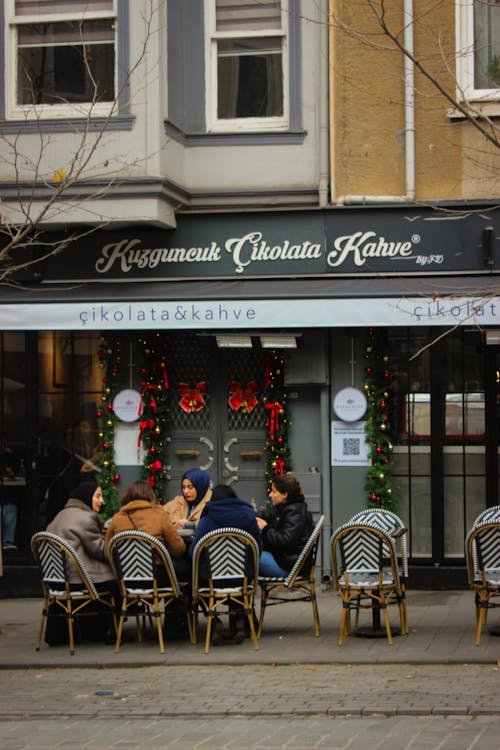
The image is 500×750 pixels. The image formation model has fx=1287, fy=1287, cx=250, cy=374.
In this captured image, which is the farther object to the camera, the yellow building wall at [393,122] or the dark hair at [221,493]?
the yellow building wall at [393,122]

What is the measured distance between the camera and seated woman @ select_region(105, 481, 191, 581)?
10.9 m

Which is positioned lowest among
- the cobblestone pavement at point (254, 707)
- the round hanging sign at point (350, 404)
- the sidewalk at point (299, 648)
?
the cobblestone pavement at point (254, 707)

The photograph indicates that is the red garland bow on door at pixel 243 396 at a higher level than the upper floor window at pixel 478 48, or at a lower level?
lower

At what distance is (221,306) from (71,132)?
2375mm

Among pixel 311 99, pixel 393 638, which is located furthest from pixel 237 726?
pixel 311 99

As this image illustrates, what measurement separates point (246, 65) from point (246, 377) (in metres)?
3.45

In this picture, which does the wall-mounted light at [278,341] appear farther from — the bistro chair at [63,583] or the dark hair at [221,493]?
the bistro chair at [63,583]

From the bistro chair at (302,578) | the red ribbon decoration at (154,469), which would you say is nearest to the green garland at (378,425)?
the red ribbon decoration at (154,469)

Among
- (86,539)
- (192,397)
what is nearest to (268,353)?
(192,397)

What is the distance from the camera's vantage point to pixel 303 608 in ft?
42.3

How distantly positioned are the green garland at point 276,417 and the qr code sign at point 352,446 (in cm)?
63

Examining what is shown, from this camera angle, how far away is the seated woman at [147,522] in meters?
10.9

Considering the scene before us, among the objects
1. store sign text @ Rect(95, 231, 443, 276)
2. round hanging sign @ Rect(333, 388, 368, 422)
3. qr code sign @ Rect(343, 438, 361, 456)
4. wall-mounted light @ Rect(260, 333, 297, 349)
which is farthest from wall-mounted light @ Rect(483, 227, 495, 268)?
qr code sign @ Rect(343, 438, 361, 456)

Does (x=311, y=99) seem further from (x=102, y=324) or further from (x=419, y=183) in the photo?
(x=102, y=324)
